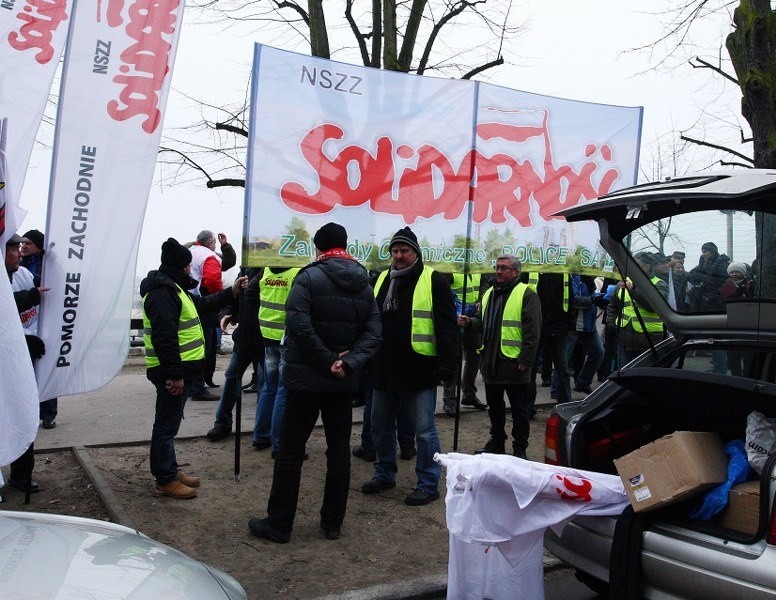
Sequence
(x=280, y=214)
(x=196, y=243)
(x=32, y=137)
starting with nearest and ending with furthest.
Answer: (x=32, y=137)
(x=280, y=214)
(x=196, y=243)

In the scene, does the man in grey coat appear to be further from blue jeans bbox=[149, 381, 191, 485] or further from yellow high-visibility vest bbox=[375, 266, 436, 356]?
blue jeans bbox=[149, 381, 191, 485]

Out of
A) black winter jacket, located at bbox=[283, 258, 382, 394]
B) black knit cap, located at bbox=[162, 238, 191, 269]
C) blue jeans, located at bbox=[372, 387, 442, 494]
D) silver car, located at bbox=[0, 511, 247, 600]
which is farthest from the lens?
blue jeans, located at bbox=[372, 387, 442, 494]

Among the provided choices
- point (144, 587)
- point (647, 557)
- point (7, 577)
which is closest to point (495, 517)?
point (647, 557)

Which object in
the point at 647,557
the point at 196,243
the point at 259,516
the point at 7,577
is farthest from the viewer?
the point at 196,243

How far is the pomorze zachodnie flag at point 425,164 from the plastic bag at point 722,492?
334 cm

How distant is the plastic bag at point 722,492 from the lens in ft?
11.3

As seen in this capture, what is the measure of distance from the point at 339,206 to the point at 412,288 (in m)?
0.92

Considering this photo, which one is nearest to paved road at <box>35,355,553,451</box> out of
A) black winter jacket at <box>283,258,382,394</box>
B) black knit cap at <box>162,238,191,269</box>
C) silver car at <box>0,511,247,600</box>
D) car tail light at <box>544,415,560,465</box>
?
black knit cap at <box>162,238,191,269</box>

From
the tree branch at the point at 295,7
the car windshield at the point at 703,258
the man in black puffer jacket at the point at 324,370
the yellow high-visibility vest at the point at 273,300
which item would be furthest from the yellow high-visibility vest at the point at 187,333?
the tree branch at the point at 295,7

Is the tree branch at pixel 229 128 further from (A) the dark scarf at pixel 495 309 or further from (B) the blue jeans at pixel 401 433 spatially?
(B) the blue jeans at pixel 401 433

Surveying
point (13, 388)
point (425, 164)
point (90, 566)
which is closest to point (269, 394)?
point (425, 164)

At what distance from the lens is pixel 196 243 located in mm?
9234

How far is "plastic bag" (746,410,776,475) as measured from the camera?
3.54 metres

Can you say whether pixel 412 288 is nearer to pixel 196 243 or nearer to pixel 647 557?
pixel 647 557
